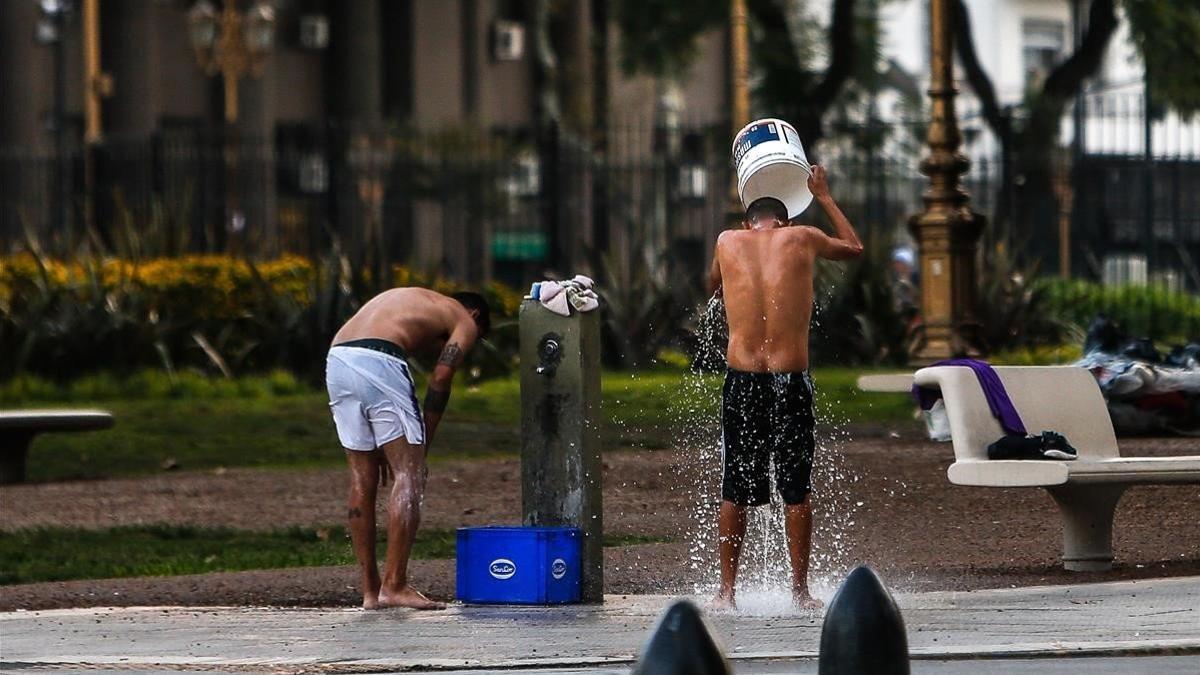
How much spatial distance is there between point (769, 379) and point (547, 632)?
1.34 meters

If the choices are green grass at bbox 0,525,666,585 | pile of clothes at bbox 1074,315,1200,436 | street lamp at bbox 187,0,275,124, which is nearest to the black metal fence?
street lamp at bbox 187,0,275,124

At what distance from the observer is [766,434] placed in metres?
9.64

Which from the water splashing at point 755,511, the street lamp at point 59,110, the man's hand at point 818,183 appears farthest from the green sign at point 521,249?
the man's hand at point 818,183

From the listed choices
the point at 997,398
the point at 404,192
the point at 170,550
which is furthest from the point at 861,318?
the point at 997,398

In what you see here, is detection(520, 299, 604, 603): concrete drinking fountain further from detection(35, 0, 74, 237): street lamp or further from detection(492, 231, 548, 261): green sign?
detection(492, 231, 548, 261): green sign

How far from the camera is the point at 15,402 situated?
72.4 ft

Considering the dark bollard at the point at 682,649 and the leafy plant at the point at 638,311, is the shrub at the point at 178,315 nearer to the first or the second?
the leafy plant at the point at 638,311

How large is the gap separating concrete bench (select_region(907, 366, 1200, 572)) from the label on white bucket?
178cm

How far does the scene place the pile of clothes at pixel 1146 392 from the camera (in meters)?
16.3

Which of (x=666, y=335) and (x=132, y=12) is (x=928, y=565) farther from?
(x=132, y=12)

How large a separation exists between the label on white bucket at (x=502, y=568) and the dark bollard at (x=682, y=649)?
5.45 m

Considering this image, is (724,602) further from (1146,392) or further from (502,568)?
(1146,392)

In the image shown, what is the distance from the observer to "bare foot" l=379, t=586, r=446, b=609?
9938mm

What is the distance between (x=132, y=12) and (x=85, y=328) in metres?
25.6
